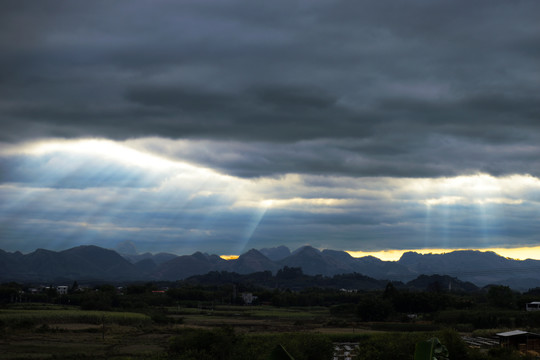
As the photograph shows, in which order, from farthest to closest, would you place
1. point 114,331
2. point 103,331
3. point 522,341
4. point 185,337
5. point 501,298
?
point 501,298 → point 114,331 → point 103,331 → point 522,341 → point 185,337

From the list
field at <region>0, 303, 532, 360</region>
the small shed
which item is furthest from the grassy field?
the small shed

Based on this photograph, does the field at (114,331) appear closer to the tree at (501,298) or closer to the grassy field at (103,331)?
the grassy field at (103,331)

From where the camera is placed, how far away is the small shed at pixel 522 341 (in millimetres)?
80000

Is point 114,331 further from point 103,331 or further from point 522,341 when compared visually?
point 522,341

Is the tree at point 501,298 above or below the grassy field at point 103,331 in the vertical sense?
above

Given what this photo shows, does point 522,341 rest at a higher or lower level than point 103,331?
higher

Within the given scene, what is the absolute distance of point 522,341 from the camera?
266ft

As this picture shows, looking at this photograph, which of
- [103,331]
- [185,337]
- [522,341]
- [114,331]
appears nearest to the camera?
[185,337]

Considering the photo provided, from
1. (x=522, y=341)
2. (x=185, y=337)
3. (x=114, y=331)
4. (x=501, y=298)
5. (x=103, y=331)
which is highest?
(x=501, y=298)

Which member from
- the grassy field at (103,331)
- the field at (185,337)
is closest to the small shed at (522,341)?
the field at (185,337)

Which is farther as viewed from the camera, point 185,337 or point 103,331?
point 103,331

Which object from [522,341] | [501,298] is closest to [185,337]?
[522,341]

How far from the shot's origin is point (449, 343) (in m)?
60.6

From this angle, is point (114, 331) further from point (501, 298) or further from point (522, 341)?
point (501, 298)
